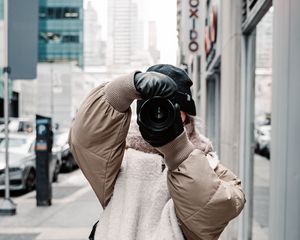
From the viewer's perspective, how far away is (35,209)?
34.1 feet

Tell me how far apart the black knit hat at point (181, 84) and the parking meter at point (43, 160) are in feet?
29.4

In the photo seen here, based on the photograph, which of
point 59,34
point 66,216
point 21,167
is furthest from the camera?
point 59,34

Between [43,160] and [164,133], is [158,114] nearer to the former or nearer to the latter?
[164,133]

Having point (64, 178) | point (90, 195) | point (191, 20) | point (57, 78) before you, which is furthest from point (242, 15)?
point (57, 78)

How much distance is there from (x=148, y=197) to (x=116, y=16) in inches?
430

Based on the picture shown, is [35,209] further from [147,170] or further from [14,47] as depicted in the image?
[147,170]

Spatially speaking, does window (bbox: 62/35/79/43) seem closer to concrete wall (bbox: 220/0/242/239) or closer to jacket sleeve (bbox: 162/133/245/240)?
concrete wall (bbox: 220/0/242/239)

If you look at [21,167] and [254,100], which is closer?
[254,100]

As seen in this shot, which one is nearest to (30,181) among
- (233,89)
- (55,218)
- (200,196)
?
(55,218)

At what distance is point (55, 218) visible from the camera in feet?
30.6

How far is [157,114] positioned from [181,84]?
1.02 feet

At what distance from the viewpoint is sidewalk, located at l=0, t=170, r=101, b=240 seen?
784 cm

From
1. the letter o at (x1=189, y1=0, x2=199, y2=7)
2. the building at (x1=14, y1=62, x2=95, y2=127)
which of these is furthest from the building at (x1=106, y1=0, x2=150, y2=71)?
the building at (x1=14, y1=62, x2=95, y2=127)

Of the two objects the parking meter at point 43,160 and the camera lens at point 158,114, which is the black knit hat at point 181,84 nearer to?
the camera lens at point 158,114
